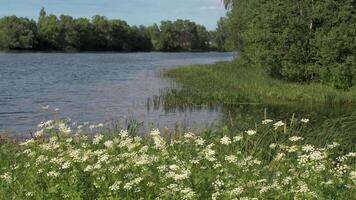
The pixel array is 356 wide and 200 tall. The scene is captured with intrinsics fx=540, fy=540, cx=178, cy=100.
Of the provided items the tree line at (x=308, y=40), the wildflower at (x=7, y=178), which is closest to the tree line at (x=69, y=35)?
the tree line at (x=308, y=40)

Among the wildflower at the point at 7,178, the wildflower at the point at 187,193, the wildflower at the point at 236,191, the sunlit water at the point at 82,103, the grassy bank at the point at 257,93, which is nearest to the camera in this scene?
the wildflower at the point at 187,193

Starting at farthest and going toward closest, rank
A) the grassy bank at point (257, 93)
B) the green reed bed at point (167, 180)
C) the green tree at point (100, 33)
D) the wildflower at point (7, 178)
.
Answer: the green tree at point (100, 33), the grassy bank at point (257, 93), the wildflower at point (7, 178), the green reed bed at point (167, 180)

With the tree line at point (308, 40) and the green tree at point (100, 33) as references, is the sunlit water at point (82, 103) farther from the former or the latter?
the green tree at point (100, 33)

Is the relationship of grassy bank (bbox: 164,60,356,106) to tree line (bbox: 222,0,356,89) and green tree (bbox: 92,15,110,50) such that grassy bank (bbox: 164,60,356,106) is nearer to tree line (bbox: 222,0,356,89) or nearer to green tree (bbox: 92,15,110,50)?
tree line (bbox: 222,0,356,89)

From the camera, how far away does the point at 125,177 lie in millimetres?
6828

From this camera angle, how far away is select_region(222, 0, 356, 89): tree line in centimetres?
3525

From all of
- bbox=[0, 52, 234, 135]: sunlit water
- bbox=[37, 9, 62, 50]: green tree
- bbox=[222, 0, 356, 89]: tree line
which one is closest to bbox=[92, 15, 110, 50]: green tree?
bbox=[37, 9, 62, 50]: green tree

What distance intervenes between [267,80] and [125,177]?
32312 mm

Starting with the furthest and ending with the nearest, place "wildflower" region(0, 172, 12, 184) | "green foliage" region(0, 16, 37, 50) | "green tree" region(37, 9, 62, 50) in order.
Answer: "green tree" region(37, 9, 62, 50) < "green foliage" region(0, 16, 37, 50) < "wildflower" region(0, 172, 12, 184)

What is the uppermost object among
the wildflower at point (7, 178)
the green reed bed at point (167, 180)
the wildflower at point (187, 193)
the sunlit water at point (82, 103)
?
the wildflower at point (187, 193)

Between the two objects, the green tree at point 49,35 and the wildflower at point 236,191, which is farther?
the green tree at point 49,35

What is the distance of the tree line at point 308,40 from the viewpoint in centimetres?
3525

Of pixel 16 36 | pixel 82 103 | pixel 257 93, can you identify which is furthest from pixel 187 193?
pixel 16 36

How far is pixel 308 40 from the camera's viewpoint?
3772cm
